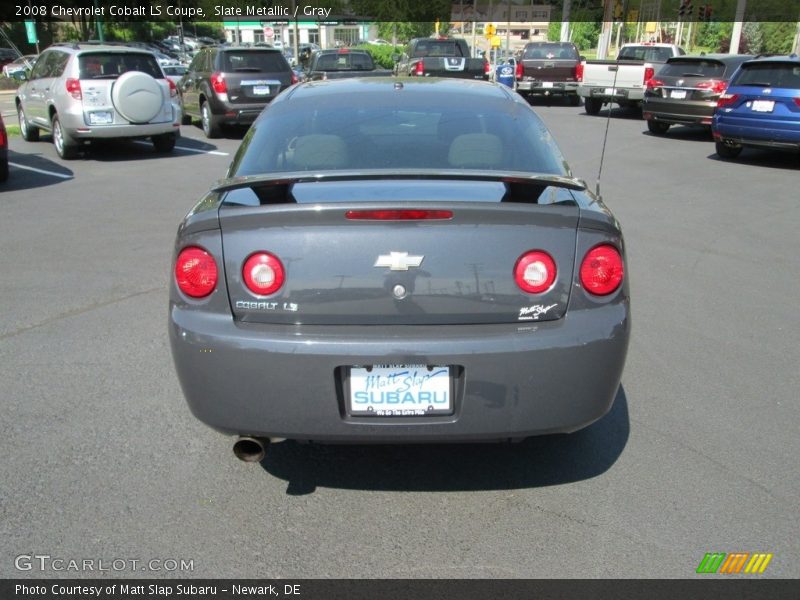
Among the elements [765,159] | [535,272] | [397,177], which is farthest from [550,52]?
[535,272]

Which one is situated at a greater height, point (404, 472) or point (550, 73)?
point (550, 73)

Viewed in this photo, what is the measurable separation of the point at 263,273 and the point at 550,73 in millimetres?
22717

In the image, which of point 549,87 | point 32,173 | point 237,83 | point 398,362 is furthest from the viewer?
point 549,87

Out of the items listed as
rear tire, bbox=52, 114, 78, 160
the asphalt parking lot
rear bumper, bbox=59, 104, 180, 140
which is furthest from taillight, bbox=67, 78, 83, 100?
the asphalt parking lot

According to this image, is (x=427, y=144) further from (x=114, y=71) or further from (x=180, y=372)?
(x=114, y=71)

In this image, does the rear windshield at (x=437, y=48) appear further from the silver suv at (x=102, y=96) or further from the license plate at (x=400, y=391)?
the license plate at (x=400, y=391)

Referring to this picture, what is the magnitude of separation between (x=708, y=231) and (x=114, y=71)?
384 inches

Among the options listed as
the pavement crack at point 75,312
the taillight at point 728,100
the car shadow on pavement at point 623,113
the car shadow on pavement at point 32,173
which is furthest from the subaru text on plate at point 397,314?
the car shadow on pavement at point 623,113

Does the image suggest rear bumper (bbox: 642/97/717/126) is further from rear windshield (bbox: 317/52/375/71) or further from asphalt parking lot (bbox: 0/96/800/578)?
asphalt parking lot (bbox: 0/96/800/578)

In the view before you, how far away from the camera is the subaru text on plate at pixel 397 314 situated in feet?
9.64

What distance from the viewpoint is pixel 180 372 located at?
3129mm

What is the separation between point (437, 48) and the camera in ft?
83.0

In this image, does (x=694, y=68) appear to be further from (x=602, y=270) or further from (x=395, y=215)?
(x=395, y=215)

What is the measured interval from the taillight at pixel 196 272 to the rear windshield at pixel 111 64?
11008 mm
